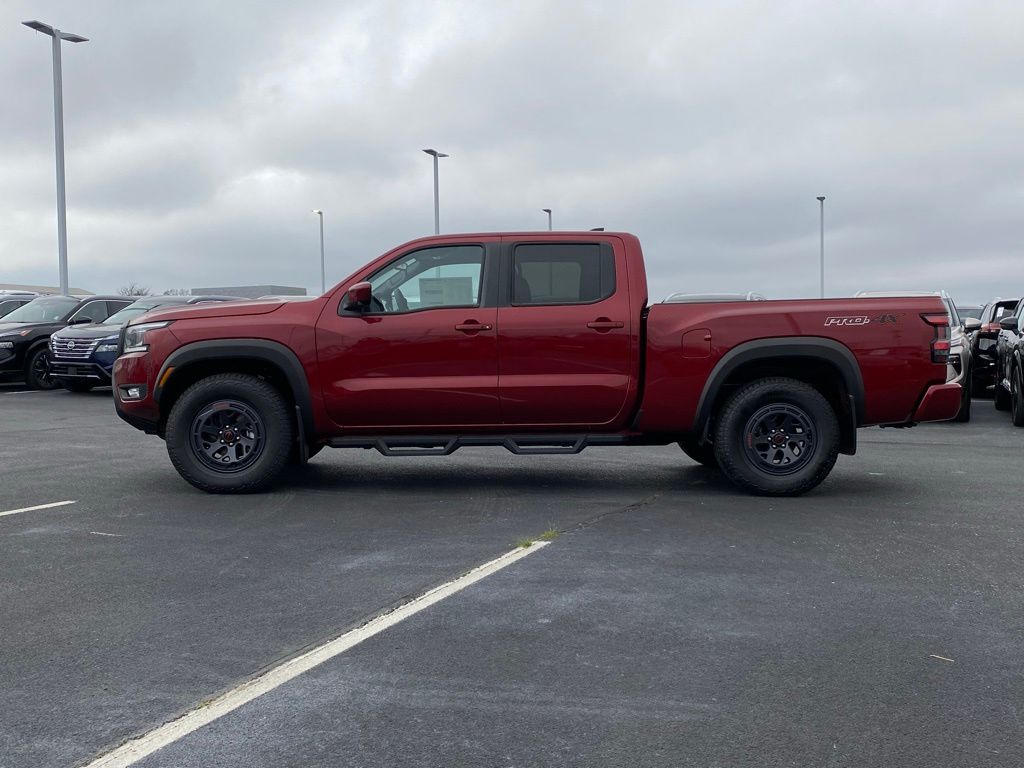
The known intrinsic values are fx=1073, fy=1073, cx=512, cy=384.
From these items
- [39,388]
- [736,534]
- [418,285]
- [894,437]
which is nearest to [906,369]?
[736,534]

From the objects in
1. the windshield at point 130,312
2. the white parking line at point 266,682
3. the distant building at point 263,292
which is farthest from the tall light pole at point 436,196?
the white parking line at point 266,682

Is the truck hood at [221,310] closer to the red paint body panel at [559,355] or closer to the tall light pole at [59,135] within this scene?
the red paint body panel at [559,355]

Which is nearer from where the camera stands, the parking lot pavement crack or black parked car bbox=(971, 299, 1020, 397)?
the parking lot pavement crack

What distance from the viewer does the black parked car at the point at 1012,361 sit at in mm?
13555

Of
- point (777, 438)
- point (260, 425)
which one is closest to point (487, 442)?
point (260, 425)

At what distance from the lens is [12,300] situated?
26.8 meters

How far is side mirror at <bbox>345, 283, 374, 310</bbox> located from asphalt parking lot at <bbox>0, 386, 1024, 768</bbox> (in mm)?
1465

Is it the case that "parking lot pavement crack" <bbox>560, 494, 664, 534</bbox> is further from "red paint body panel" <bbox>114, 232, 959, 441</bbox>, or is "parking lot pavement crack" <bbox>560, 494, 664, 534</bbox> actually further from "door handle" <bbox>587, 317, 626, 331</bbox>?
"door handle" <bbox>587, 317, 626, 331</bbox>

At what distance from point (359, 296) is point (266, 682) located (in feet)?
14.7

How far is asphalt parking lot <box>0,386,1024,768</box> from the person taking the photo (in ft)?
11.2

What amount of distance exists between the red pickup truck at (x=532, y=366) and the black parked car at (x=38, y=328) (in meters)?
12.5

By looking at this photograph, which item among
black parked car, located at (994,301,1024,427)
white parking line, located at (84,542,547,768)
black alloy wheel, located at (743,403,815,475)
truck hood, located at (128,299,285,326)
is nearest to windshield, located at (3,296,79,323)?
truck hood, located at (128,299,285,326)

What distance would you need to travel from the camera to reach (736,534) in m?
6.65

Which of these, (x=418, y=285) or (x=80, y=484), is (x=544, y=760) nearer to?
(x=418, y=285)
